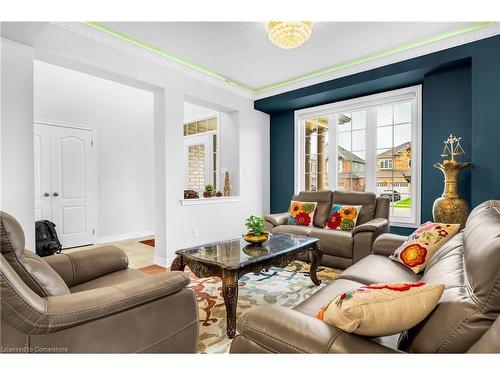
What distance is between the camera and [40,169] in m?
4.34

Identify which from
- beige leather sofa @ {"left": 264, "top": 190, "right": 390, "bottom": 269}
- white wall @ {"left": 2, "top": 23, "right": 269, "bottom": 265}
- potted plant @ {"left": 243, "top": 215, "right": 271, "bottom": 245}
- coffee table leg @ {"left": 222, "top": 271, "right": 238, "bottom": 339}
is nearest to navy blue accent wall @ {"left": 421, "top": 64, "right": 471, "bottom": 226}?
beige leather sofa @ {"left": 264, "top": 190, "right": 390, "bottom": 269}

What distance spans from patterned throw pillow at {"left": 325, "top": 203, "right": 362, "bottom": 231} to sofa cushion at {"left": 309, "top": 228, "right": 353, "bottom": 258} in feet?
0.94

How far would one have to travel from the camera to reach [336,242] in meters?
3.21

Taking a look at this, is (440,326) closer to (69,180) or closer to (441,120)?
(441,120)

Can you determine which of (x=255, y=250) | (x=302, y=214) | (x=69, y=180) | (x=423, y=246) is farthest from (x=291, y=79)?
(x=69, y=180)

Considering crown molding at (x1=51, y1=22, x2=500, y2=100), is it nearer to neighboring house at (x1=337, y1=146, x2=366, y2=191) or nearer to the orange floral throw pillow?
neighboring house at (x1=337, y1=146, x2=366, y2=191)

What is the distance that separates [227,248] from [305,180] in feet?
10.1

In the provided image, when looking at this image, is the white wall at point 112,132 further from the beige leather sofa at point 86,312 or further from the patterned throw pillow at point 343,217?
the beige leather sofa at point 86,312

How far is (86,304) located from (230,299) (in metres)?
0.97

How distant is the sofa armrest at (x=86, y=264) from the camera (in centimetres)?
169

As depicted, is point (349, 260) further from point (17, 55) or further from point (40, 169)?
point (40, 169)

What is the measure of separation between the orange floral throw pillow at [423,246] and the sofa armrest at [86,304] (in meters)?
1.65


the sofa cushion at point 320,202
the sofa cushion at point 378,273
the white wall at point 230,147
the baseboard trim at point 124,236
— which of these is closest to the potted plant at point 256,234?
the sofa cushion at point 378,273

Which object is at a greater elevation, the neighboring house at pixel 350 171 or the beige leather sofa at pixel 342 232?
the neighboring house at pixel 350 171
